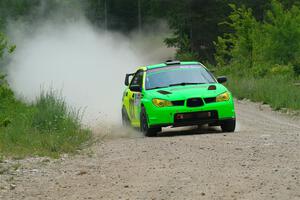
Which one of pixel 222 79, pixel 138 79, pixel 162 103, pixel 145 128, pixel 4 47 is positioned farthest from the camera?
pixel 138 79

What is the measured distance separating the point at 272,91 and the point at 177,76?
32.1 ft

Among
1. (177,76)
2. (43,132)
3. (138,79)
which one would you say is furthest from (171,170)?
(138,79)

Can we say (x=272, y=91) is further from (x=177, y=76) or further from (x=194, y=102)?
(x=194, y=102)

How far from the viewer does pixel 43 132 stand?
16766 millimetres

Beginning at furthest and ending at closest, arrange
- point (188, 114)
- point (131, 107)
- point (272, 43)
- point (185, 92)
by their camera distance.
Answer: point (272, 43) < point (131, 107) < point (185, 92) < point (188, 114)

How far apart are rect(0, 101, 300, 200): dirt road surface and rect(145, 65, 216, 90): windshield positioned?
7.76 ft

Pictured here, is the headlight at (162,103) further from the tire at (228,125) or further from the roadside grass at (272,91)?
the roadside grass at (272,91)

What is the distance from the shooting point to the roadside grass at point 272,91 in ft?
79.3

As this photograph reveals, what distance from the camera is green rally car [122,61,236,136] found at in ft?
54.1

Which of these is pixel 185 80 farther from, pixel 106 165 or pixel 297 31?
pixel 297 31

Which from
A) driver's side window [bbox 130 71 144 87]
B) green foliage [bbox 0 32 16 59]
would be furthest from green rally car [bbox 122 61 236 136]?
green foliage [bbox 0 32 16 59]

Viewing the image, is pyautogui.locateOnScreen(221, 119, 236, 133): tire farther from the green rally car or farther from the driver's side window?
the driver's side window

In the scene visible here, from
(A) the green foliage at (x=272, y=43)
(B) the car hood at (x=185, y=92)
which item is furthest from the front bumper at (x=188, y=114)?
(A) the green foliage at (x=272, y=43)

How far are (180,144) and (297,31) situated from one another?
23290 millimetres
